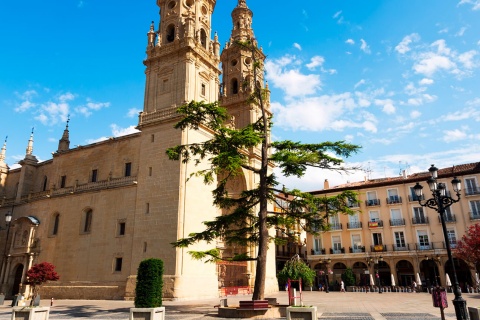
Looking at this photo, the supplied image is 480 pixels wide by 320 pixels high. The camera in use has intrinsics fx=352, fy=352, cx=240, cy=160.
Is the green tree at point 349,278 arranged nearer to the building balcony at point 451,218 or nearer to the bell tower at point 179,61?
the building balcony at point 451,218

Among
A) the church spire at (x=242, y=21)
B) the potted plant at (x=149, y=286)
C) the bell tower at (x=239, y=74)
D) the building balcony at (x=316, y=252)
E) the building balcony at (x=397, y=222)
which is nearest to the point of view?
the potted plant at (x=149, y=286)

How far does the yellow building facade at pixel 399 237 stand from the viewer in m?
34.2

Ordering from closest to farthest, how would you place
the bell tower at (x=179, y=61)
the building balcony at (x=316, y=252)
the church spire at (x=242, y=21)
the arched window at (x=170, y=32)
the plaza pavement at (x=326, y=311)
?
the plaza pavement at (x=326, y=311) → the bell tower at (x=179, y=61) → the arched window at (x=170, y=32) → the building balcony at (x=316, y=252) → the church spire at (x=242, y=21)

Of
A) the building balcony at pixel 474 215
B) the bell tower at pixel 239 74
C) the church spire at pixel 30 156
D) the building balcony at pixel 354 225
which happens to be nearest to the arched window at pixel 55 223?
the church spire at pixel 30 156

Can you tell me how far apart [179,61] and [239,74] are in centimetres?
1283

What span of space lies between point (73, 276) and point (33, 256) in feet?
20.7

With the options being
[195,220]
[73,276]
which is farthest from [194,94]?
[73,276]

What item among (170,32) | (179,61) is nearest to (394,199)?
(179,61)

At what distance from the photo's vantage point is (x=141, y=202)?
25.9 m

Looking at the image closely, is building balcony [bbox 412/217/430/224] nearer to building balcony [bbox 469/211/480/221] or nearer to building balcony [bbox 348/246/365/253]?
building balcony [bbox 469/211/480/221]

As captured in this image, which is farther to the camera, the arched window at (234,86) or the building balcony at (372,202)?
the arched window at (234,86)

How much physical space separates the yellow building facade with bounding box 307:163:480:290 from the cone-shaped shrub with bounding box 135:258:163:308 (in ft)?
75.0

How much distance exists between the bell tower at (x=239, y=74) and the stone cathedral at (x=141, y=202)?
50cm

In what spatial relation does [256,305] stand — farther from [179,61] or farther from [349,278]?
[349,278]
